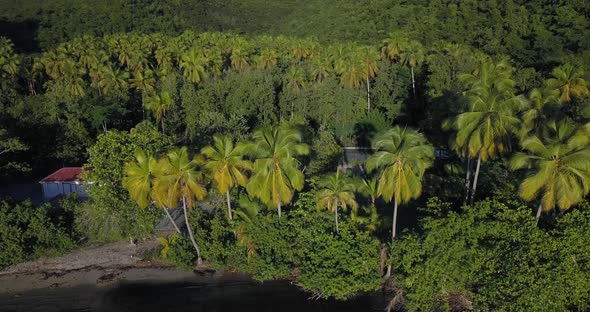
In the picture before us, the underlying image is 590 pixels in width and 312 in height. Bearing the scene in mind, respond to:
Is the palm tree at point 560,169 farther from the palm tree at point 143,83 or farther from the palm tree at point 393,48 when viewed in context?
the palm tree at point 143,83

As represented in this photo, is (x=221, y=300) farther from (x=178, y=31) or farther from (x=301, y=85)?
(x=178, y=31)

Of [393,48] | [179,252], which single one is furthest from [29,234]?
[393,48]

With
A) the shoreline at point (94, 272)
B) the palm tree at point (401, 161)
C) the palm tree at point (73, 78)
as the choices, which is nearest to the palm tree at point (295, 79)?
the palm tree at point (73, 78)

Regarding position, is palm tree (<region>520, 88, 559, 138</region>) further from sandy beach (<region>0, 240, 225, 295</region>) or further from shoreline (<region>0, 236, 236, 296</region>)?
sandy beach (<region>0, 240, 225, 295</region>)

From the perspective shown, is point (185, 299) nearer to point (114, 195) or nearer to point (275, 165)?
point (114, 195)

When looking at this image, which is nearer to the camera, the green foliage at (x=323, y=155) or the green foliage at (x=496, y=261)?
the green foliage at (x=496, y=261)

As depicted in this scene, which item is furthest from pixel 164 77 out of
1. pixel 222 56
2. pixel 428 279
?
pixel 428 279

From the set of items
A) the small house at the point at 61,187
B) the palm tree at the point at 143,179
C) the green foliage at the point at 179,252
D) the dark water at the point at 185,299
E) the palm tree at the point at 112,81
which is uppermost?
the palm tree at the point at 112,81

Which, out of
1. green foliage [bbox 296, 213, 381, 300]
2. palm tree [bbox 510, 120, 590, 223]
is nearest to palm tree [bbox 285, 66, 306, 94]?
green foliage [bbox 296, 213, 381, 300]
